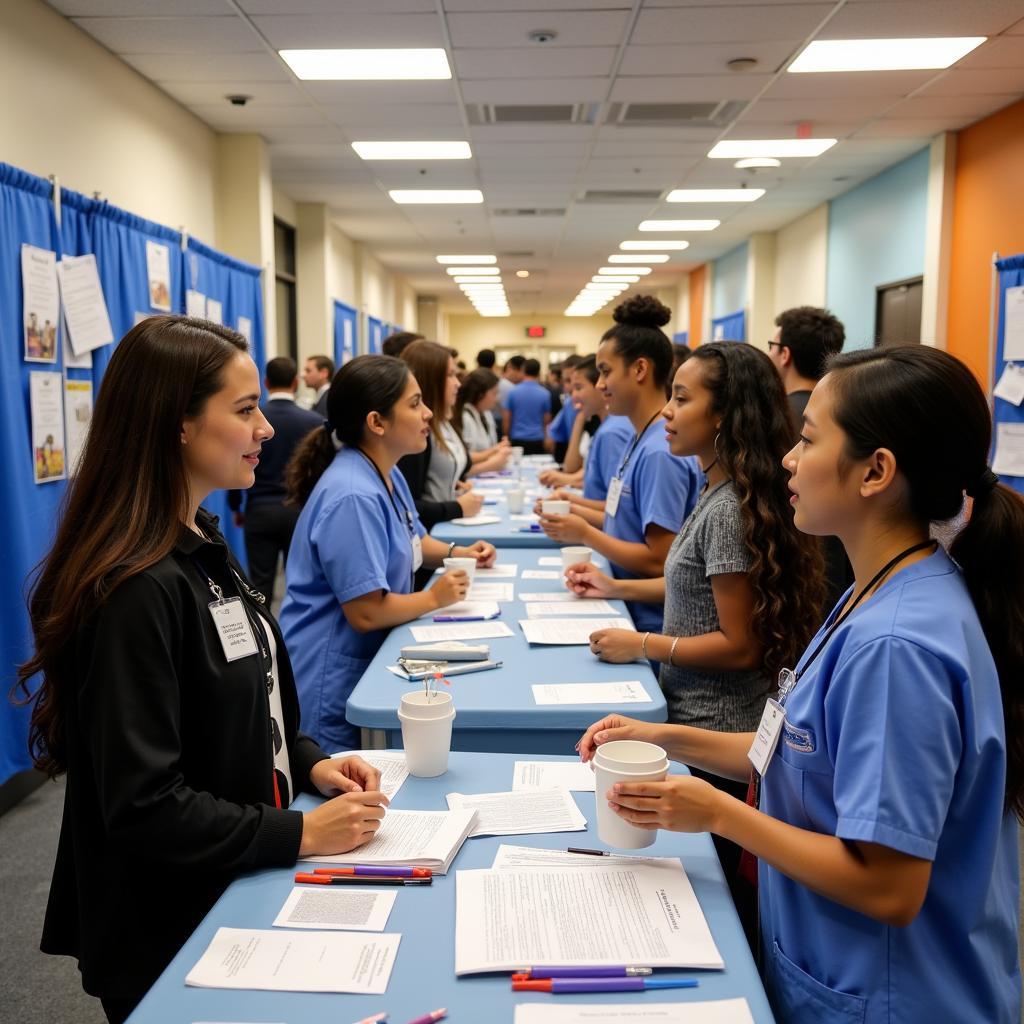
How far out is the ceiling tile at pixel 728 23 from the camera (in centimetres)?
414

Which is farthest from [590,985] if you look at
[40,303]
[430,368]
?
[40,303]

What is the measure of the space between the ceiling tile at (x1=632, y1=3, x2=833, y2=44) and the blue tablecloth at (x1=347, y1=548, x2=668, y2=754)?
3.30 meters

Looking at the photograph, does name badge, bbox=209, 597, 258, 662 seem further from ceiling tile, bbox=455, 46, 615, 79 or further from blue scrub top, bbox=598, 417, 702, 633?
ceiling tile, bbox=455, 46, 615, 79

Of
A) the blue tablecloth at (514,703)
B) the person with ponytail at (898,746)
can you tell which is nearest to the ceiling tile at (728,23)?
the blue tablecloth at (514,703)

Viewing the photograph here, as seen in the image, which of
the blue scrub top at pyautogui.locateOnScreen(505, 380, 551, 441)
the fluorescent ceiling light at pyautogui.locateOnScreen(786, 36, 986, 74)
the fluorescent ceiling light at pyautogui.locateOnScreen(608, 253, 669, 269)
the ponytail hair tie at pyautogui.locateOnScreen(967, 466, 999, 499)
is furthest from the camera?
the fluorescent ceiling light at pyautogui.locateOnScreen(608, 253, 669, 269)

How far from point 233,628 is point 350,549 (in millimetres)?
967

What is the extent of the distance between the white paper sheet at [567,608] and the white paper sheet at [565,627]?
0.22 ft

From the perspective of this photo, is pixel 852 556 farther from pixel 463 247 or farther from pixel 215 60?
pixel 463 247

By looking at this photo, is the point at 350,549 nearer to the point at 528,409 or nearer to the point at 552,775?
the point at 552,775

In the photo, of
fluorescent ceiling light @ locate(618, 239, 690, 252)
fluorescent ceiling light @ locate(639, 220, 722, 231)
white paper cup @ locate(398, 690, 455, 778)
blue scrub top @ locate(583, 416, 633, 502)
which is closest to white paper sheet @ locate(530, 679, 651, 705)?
white paper cup @ locate(398, 690, 455, 778)

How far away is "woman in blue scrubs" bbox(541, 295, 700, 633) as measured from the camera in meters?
2.65

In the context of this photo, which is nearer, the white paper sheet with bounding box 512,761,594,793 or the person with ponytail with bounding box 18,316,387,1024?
the person with ponytail with bounding box 18,316,387,1024

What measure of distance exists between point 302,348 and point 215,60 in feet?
13.2

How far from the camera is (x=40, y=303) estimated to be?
3.44 m
